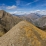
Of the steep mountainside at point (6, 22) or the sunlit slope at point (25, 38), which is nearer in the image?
the sunlit slope at point (25, 38)

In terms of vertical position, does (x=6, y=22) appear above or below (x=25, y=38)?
below

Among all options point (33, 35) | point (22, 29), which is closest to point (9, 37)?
point (22, 29)

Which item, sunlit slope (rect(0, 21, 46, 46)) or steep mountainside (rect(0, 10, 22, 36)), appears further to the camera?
steep mountainside (rect(0, 10, 22, 36))

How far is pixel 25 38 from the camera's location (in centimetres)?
2114

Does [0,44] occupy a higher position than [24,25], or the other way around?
[24,25]

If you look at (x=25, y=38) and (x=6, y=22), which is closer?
(x=25, y=38)

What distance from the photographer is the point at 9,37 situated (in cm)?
2239

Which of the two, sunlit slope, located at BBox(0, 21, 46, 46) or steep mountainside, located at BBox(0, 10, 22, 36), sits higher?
sunlit slope, located at BBox(0, 21, 46, 46)

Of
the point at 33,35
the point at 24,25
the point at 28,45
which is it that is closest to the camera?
the point at 28,45

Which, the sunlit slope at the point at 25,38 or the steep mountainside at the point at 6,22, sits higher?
the sunlit slope at the point at 25,38

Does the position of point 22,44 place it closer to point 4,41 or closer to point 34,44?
point 34,44

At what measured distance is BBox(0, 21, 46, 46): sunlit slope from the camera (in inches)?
813

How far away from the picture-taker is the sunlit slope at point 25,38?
67.8 ft

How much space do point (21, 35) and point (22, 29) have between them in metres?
1.46
